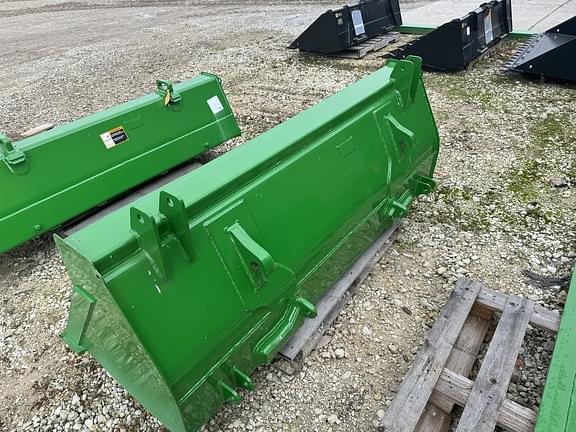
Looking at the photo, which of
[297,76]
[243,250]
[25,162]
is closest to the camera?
[243,250]

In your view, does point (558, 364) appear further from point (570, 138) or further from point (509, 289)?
point (570, 138)

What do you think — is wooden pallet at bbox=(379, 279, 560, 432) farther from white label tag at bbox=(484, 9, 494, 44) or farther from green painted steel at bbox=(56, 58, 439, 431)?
white label tag at bbox=(484, 9, 494, 44)

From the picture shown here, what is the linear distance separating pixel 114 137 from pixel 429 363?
2692 millimetres

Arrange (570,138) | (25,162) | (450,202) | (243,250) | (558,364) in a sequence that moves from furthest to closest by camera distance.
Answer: (570,138), (450,202), (25,162), (558,364), (243,250)

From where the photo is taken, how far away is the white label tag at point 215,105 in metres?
3.85

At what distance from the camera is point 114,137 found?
3254 mm

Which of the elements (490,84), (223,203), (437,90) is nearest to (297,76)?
(437,90)

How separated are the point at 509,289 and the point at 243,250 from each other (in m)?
1.79

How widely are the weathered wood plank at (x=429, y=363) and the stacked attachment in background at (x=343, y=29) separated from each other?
16.9ft

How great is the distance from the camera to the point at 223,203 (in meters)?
1.70

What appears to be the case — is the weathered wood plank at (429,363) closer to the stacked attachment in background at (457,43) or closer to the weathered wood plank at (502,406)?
the weathered wood plank at (502,406)

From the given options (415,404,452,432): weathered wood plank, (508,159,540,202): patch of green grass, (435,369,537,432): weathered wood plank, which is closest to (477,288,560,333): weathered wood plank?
(435,369,537,432): weathered wood plank

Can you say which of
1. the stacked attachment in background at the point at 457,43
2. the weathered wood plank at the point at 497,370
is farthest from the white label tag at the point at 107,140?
the stacked attachment in background at the point at 457,43

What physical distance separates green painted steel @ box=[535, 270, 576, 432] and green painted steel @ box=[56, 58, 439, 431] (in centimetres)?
101
